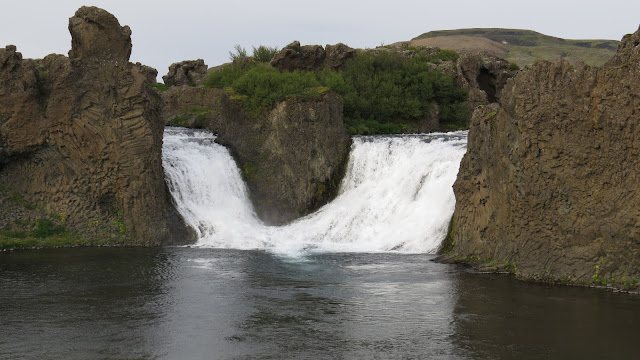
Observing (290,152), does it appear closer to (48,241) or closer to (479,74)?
(48,241)

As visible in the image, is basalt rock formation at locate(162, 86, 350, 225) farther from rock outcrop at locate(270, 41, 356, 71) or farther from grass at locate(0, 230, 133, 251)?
rock outcrop at locate(270, 41, 356, 71)

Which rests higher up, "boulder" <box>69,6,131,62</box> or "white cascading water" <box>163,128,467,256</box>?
"boulder" <box>69,6,131,62</box>

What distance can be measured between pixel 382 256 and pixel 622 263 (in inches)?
373

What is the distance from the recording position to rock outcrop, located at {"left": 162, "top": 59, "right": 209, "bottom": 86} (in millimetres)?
63750

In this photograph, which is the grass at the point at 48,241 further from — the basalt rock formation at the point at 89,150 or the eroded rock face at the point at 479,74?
the eroded rock face at the point at 479,74

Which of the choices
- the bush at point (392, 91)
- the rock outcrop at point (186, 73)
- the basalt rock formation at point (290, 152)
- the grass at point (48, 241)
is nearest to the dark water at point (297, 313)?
the grass at point (48, 241)

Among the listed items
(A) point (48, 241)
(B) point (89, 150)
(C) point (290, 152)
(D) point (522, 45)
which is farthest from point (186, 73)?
(D) point (522, 45)

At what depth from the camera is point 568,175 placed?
22469 mm

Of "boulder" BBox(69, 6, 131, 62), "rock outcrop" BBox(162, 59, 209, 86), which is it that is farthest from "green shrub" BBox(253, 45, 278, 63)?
"boulder" BBox(69, 6, 131, 62)

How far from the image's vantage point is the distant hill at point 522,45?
10500 centimetres

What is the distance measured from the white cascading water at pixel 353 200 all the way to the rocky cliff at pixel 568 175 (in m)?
5.30

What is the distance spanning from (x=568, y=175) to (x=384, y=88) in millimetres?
27648

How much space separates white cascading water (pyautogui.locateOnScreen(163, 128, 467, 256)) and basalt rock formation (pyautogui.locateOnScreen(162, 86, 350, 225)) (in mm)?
654

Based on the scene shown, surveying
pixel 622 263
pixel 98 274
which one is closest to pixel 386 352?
pixel 622 263
